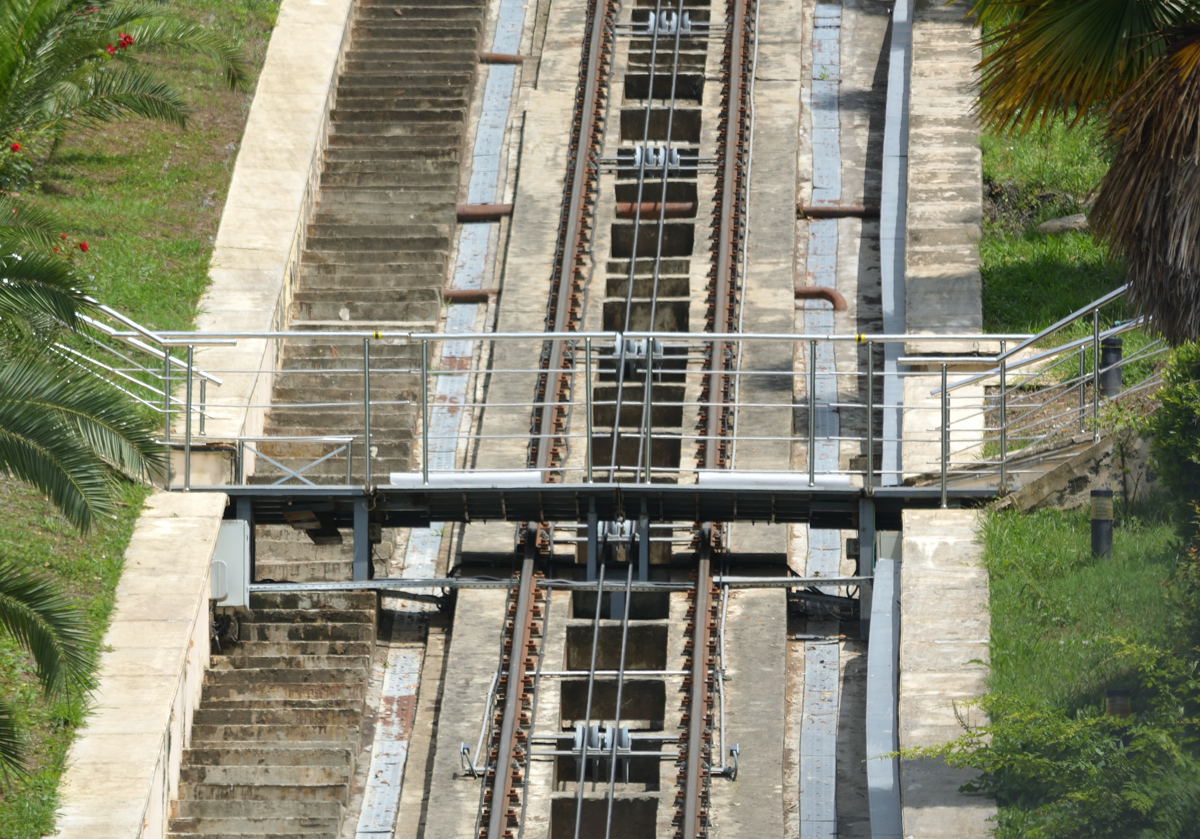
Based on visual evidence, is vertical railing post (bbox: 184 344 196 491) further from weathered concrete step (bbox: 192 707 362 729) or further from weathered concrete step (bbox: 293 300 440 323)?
weathered concrete step (bbox: 293 300 440 323)

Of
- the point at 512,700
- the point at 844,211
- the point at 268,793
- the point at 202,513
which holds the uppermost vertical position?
the point at 844,211

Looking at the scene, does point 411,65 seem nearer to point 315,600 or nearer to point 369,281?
point 369,281

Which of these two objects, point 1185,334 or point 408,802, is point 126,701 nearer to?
point 408,802

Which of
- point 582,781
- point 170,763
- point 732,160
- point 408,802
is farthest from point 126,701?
point 732,160

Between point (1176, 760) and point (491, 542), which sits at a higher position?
point (491, 542)

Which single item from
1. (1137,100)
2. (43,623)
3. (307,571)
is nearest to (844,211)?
(307,571)

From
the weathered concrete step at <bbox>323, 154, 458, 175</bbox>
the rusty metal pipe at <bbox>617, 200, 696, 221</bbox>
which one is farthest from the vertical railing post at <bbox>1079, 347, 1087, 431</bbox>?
the weathered concrete step at <bbox>323, 154, 458, 175</bbox>
